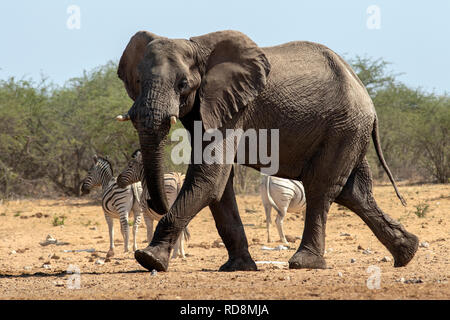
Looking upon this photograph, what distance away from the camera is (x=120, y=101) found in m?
23.2

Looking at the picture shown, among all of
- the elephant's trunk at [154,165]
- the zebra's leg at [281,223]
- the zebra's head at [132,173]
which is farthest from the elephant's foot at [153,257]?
the zebra's leg at [281,223]

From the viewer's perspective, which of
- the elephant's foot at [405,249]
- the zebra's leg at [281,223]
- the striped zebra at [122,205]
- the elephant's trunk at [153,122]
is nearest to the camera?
the elephant's trunk at [153,122]

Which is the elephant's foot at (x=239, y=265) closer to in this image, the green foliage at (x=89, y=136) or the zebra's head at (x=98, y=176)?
the zebra's head at (x=98, y=176)

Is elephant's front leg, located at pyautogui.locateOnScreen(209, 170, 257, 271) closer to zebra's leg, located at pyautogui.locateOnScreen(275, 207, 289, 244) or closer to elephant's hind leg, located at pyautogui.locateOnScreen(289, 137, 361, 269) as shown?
elephant's hind leg, located at pyautogui.locateOnScreen(289, 137, 361, 269)

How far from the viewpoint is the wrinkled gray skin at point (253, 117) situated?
729cm

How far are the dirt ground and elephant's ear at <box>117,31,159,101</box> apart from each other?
2.04m

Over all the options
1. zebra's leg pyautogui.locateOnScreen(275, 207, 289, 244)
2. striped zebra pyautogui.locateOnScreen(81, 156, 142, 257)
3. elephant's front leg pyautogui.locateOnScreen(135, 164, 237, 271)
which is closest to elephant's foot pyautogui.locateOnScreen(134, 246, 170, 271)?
elephant's front leg pyautogui.locateOnScreen(135, 164, 237, 271)

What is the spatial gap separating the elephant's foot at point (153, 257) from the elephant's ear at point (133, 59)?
67.3 inches

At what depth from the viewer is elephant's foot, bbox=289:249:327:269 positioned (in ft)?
26.2

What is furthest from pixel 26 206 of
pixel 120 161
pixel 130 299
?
pixel 130 299

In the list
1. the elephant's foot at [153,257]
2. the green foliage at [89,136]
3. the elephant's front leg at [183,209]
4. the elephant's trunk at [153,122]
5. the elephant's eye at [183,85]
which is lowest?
the green foliage at [89,136]

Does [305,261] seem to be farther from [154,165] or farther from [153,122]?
[153,122]

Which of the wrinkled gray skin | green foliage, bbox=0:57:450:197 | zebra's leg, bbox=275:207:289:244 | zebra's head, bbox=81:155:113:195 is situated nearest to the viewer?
the wrinkled gray skin

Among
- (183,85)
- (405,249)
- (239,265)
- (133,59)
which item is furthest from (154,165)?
(405,249)
